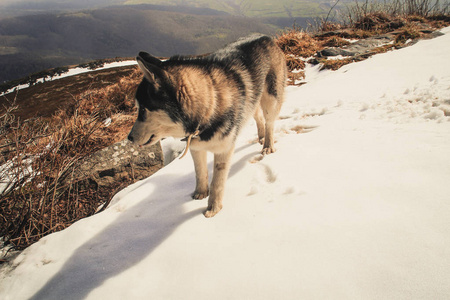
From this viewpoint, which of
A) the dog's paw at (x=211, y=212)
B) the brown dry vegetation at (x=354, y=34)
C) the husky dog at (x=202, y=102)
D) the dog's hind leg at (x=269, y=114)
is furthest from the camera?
the brown dry vegetation at (x=354, y=34)

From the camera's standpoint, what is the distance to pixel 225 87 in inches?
80.5

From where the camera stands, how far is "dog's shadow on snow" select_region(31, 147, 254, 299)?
160 cm

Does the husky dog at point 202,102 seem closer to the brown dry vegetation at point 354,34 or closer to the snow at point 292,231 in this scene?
the snow at point 292,231

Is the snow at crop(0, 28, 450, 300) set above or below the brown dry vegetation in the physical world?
below

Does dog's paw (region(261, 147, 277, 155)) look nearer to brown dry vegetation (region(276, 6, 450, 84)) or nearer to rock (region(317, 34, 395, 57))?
brown dry vegetation (region(276, 6, 450, 84))

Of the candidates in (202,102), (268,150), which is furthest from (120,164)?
(268,150)

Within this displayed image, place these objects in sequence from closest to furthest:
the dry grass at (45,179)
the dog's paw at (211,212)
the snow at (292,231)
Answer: the snow at (292,231)
the dry grass at (45,179)
the dog's paw at (211,212)

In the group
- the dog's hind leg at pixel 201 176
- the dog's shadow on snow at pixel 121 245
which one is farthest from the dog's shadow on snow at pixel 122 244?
the dog's hind leg at pixel 201 176

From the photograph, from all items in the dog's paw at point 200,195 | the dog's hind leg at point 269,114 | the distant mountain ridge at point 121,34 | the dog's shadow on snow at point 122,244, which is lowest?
the dog's shadow on snow at point 122,244

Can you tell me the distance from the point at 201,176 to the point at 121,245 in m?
1.02

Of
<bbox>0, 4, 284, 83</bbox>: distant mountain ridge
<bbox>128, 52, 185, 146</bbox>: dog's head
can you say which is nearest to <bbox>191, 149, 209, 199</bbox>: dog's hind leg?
<bbox>128, 52, 185, 146</bbox>: dog's head

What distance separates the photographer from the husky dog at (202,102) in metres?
1.68

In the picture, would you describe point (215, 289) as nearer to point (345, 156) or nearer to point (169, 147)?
point (345, 156)

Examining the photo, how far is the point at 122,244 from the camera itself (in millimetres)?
1914
